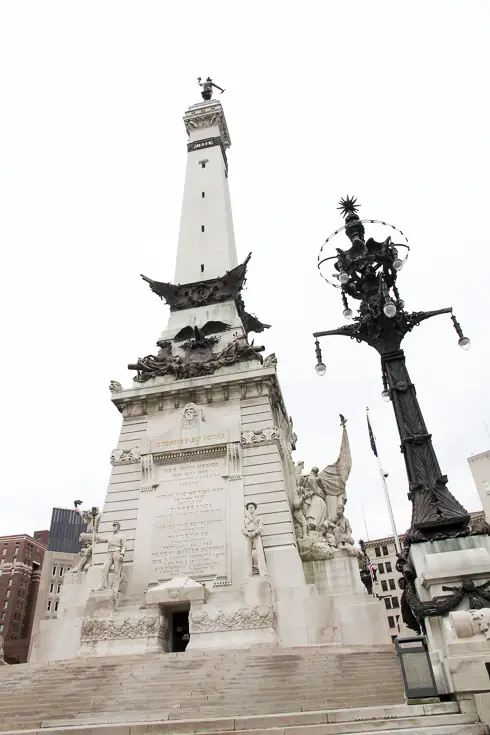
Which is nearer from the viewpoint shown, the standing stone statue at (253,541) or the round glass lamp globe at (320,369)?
the round glass lamp globe at (320,369)

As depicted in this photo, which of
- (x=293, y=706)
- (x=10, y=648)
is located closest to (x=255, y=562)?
(x=293, y=706)

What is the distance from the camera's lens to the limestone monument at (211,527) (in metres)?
16.3

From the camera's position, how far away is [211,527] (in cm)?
1900

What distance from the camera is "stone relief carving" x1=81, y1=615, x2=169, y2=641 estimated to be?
16.4m

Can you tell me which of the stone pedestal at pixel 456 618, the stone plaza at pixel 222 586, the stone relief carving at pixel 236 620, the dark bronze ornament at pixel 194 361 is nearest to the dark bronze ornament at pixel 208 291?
the stone plaza at pixel 222 586

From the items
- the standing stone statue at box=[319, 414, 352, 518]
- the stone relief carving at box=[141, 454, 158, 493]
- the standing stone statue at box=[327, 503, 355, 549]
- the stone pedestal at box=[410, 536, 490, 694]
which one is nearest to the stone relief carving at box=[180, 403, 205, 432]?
the stone relief carving at box=[141, 454, 158, 493]

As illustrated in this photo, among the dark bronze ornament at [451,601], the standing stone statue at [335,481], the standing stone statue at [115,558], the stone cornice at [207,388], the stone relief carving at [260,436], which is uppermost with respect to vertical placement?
the stone cornice at [207,388]

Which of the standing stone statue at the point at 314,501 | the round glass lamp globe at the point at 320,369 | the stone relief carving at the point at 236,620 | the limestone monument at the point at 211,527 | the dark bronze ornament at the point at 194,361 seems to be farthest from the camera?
the dark bronze ornament at the point at 194,361

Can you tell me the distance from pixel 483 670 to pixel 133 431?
1744 centimetres

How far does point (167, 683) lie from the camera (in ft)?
38.4

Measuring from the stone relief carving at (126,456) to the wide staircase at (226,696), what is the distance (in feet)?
27.0

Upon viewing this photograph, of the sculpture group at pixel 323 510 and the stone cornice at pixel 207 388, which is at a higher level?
the stone cornice at pixel 207 388

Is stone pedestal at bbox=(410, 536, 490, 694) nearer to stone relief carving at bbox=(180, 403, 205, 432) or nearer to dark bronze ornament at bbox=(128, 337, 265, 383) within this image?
stone relief carving at bbox=(180, 403, 205, 432)

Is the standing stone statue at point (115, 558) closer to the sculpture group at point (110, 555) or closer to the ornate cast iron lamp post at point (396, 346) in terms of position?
the sculpture group at point (110, 555)
